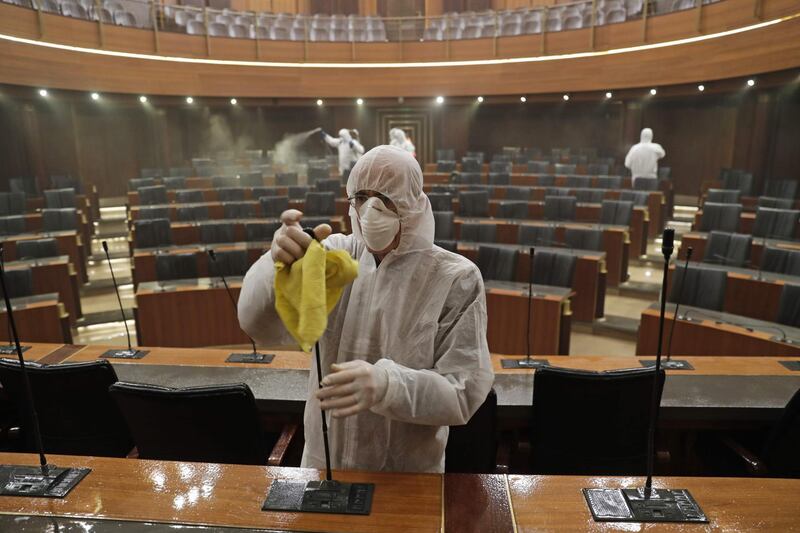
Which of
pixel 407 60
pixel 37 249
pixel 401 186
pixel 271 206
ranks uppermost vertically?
pixel 407 60

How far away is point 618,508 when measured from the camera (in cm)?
128

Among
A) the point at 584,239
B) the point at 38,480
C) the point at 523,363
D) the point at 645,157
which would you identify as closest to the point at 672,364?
the point at 523,363

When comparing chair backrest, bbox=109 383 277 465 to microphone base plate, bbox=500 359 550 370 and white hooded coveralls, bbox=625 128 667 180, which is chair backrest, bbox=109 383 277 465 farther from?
white hooded coveralls, bbox=625 128 667 180

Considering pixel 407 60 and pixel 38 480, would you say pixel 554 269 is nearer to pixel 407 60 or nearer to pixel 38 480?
pixel 38 480

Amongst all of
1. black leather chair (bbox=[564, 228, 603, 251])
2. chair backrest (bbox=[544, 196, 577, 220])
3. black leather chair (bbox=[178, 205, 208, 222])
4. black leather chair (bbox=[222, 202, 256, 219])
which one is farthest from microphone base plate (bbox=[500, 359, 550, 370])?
black leather chair (bbox=[222, 202, 256, 219])

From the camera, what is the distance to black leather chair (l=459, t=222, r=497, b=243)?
618cm

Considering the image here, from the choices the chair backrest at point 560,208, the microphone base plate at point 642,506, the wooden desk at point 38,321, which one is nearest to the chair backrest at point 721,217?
the chair backrest at point 560,208

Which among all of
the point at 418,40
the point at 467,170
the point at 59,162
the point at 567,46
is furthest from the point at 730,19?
the point at 59,162

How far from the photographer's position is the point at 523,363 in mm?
2777

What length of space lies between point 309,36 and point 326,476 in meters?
12.6

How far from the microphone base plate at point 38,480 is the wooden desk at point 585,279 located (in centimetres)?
414

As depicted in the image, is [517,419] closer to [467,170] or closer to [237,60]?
[467,170]

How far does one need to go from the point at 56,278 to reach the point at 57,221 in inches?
76.9

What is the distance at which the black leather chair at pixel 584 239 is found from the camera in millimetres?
5703
